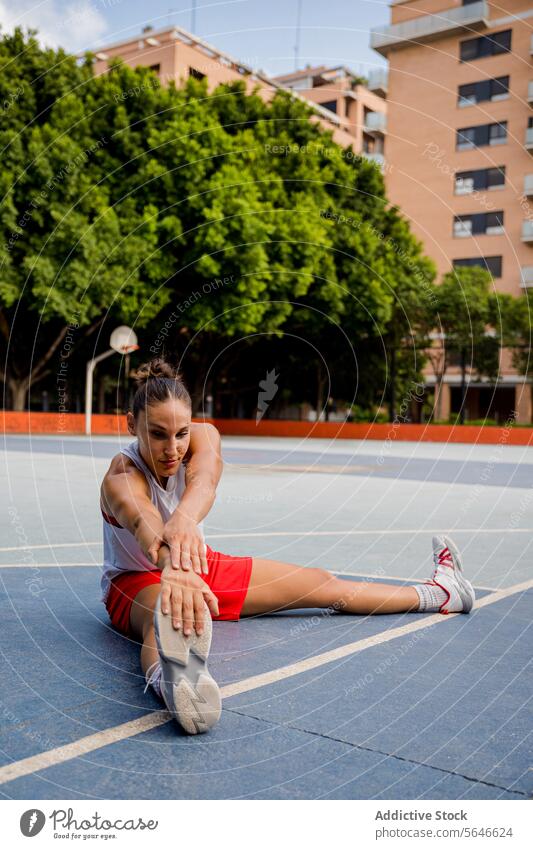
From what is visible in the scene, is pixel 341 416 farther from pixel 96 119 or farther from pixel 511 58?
pixel 96 119

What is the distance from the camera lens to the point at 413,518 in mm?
9766

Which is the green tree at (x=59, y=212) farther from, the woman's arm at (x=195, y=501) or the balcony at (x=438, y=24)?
the balcony at (x=438, y=24)

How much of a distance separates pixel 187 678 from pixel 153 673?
33 cm

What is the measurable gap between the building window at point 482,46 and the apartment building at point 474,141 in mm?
60

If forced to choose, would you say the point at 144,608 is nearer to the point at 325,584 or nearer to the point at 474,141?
the point at 325,584

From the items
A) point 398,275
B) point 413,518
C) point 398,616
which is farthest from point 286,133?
point 398,616

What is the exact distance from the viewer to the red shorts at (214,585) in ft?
13.3

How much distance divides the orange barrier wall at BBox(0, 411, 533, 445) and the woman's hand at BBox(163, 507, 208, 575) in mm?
27042

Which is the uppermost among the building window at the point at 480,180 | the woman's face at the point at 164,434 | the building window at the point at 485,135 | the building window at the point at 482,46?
the building window at the point at 482,46

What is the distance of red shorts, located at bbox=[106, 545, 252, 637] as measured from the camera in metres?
4.05

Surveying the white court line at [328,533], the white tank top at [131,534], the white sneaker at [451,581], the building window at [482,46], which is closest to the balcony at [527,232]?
the building window at [482,46]

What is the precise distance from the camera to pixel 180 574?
3.24 meters

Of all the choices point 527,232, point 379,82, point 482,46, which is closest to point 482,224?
point 527,232

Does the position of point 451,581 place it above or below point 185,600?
below
